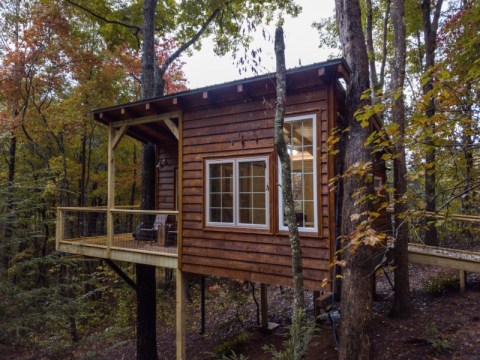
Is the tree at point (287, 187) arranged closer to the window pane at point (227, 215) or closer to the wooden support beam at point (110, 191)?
the window pane at point (227, 215)

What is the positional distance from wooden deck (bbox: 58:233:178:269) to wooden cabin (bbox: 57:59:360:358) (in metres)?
0.03

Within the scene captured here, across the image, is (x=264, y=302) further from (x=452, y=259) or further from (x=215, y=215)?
(x=452, y=259)

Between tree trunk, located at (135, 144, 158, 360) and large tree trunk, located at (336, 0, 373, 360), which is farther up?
large tree trunk, located at (336, 0, 373, 360)

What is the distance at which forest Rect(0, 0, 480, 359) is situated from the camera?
493 cm

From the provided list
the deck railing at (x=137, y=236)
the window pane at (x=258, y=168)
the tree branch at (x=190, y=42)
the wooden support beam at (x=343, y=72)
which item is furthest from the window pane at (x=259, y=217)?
the tree branch at (x=190, y=42)

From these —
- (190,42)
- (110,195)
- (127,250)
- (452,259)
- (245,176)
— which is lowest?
(452,259)

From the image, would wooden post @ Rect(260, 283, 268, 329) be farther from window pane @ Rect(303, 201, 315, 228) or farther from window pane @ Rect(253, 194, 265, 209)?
window pane @ Rect(303, 201, 315, 228)

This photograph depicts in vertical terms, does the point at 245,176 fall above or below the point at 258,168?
below

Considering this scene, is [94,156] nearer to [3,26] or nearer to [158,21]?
[3,26]

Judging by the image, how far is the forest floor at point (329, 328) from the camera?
17.0ft

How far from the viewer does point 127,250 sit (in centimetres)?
689

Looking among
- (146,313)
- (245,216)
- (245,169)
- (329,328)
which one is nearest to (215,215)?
(245,216)

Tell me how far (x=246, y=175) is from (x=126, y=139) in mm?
10212

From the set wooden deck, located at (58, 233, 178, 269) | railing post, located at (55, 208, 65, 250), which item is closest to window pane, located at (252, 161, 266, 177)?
wooden deck, located at (58, 233, 178, 269)
